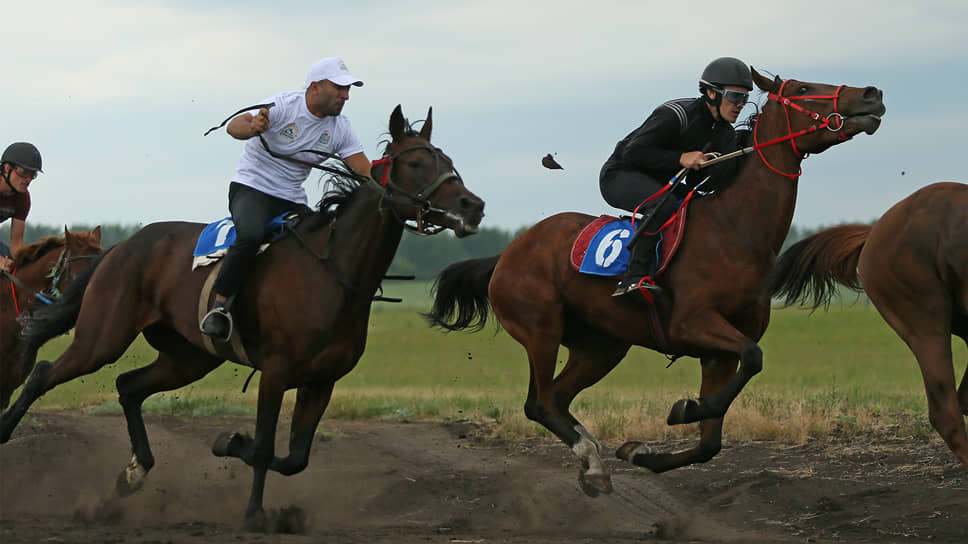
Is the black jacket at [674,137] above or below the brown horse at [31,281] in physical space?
above

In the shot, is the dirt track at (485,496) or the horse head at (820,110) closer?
the horse head at (820,110)

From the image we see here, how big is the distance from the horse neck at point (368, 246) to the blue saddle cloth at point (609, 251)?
1526mm

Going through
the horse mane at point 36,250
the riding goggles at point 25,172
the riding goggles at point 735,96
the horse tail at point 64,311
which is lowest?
the horse tail at point 64,311

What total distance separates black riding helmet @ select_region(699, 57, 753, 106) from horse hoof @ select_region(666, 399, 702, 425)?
2.25 metres

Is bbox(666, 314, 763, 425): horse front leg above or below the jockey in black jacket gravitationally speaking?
below

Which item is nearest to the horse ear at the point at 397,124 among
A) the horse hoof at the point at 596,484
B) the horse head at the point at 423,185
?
the horse head at the point at 423,185

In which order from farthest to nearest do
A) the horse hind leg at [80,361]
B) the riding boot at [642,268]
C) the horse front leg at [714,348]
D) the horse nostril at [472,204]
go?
the horse hind leg at [80,361]
the riding boot at [642,268]
the horse front leg at [714,348]
the horse nostril at [472,204]

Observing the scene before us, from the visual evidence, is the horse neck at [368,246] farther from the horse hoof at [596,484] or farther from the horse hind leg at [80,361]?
the horse hoof at [596,484]

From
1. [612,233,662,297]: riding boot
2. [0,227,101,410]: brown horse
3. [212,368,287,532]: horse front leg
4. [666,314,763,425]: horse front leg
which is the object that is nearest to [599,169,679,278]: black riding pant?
[612,233,662,297]: riding boot

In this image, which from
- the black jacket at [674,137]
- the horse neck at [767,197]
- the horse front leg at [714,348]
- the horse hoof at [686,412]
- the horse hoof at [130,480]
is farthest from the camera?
the horse hoof at [130,480]

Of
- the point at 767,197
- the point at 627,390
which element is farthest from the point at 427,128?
the point at 627,390

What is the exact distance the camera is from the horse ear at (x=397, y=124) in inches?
317

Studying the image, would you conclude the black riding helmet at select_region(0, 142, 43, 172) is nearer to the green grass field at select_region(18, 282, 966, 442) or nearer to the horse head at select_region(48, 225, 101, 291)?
the horse head at select_region(48, 225, 101, 291)

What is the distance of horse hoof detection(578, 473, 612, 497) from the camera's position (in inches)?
339
